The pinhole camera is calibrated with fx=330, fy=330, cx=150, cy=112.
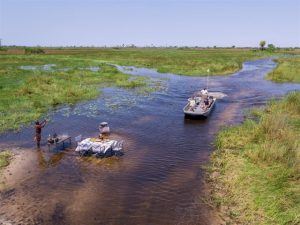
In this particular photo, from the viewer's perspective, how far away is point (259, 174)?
16.2 meters

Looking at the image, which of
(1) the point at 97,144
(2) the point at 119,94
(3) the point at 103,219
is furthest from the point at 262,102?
(3) the point at 103,219

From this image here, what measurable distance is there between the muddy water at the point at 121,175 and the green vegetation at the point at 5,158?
624 mm

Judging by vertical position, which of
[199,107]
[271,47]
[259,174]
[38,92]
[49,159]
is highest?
[271,47]

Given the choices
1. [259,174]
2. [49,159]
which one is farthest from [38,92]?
[259,174]

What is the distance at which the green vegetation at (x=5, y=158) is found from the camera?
62.1 ft

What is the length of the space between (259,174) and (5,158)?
14604 mm

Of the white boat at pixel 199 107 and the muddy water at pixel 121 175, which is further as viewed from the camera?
the white boat at pixel 199 107

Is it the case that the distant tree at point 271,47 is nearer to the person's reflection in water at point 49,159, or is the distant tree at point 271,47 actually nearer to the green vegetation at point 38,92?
the green vegetation at point 38,92

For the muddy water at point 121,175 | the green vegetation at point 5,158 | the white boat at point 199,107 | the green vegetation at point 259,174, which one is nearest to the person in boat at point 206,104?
the white boat at point 199,107

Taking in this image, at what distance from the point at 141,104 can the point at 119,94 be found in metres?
6.97

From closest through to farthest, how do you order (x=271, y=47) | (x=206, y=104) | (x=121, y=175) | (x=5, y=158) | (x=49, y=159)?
(x=121, y=175) → (x=5, y=158) → (x=49, y=159) → (x=206, y=104) → (x=271, y=47)

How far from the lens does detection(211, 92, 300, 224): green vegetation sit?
521 inches

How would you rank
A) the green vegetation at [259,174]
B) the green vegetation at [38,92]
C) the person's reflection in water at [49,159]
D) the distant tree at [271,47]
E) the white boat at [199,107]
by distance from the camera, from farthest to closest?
1. the distant tree at [271,47]
2. the green vegetation at [38,92]
3. the white boat at [199,107]
4. the person's reflection in water at [49,159]
5. the green vegetation at [259,174]

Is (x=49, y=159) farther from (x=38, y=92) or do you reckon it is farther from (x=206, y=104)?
(x=38, y=92)
